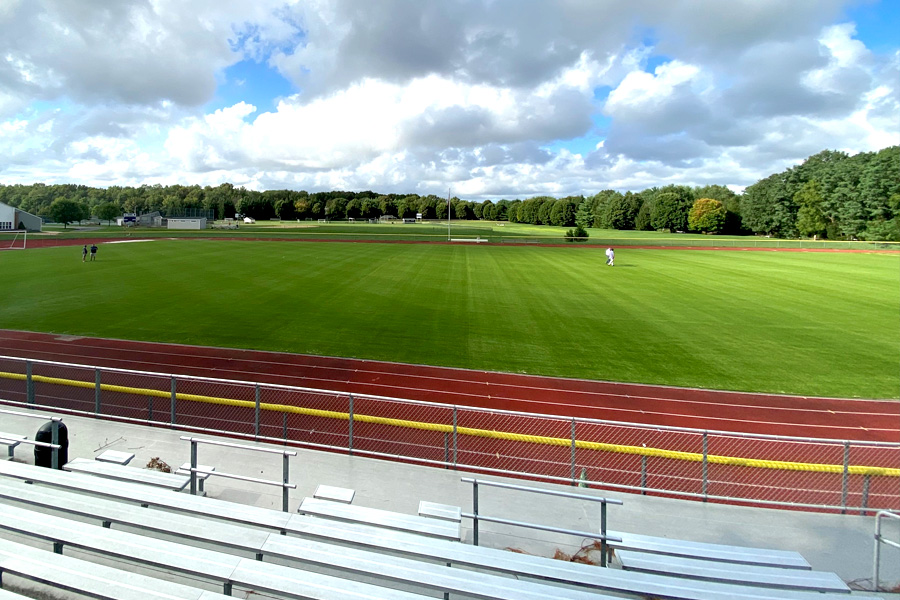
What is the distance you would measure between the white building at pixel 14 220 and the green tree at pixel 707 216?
134594 mm

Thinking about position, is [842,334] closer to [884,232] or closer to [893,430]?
[893,430]

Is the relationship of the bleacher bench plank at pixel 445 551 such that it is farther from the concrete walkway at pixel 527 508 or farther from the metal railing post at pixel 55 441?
the concrete walkway at pixel 527 508

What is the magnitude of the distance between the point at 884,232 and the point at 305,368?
10198 cm

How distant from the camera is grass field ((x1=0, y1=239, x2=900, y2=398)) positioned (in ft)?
57.6

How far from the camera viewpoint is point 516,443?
37.1 feet

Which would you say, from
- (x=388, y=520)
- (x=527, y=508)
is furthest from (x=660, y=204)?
(x=388, y=520)

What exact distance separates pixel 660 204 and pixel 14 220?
137691 mm

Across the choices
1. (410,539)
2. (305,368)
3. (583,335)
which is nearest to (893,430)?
(583,335)

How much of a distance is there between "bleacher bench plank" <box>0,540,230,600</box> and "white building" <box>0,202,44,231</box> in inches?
4223

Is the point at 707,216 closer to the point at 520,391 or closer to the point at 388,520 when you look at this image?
the point at 520,391

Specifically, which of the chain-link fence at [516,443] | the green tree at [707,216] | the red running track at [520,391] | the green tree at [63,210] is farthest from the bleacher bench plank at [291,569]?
the green tree at [63,210]

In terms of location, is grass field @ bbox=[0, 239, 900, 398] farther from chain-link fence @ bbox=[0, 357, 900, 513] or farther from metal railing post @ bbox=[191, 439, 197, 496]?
metal railing post @ bbox=[191, 439, 197, 496]

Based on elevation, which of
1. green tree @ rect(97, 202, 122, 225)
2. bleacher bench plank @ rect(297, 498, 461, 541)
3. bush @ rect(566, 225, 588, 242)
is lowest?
bleacher bench plank @ rect(297, 498, 461, 541)

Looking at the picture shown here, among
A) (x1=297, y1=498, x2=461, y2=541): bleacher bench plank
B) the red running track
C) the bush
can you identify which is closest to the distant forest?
the bush
